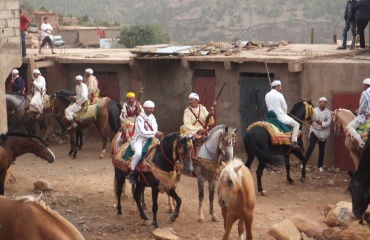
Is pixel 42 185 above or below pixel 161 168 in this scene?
below

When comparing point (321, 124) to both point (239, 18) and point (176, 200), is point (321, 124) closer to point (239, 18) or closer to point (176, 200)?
point (176, 200)

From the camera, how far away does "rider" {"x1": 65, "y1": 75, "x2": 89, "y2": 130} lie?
67.5 feet

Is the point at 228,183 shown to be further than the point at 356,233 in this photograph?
No

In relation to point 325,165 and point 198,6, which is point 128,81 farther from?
Result: point 198,6

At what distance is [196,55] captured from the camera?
21.2 metres

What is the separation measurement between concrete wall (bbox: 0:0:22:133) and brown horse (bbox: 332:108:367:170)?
27.0 feet

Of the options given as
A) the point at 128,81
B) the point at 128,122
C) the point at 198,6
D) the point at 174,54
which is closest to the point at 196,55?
the point at 174,54

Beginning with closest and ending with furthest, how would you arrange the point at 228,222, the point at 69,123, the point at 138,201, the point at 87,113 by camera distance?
the point at 228,222, the point at 138,201, the point at 87,113, the point at 69,123

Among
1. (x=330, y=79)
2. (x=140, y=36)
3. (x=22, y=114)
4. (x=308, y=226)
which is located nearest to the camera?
(x=308, y=226)

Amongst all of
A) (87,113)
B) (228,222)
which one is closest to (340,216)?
(228,222)

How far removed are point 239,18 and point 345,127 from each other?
47.3 m

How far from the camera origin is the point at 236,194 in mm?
11445

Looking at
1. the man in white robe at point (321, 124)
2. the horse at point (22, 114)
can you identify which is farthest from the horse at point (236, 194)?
the horse at point (22, 114)

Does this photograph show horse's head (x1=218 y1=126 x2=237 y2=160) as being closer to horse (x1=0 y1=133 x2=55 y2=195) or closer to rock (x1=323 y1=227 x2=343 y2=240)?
rock (x1=323 y1=227 x2=343 y2=240)
